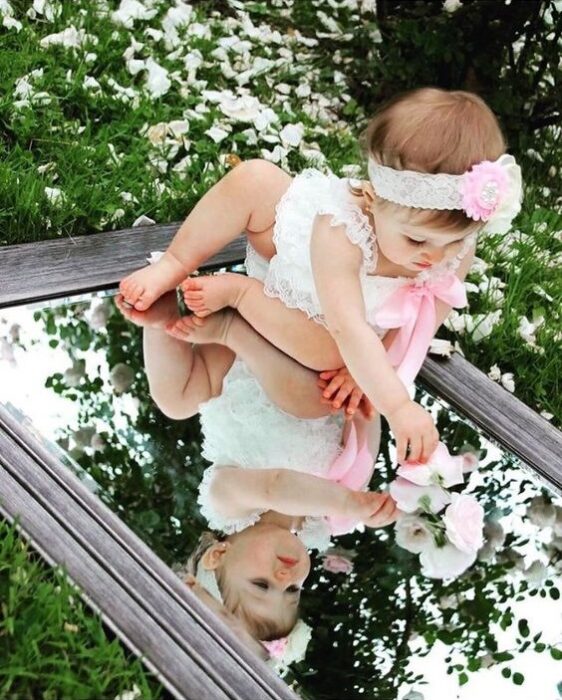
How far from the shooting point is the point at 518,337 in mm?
1955

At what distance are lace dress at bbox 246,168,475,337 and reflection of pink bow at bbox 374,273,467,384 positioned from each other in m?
0.01

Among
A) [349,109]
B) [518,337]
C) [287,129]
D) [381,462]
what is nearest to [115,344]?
[381,462]

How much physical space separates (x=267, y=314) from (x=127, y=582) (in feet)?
1.65

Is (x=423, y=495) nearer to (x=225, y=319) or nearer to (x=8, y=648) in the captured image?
(x=225, y=319)

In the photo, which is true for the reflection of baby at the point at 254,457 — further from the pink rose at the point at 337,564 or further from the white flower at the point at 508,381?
the white flower at the point at 508,381

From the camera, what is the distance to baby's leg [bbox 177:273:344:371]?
1519mm

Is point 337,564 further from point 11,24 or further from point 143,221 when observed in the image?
point 11,24

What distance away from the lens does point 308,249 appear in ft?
4.89

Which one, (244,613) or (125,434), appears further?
(125,434)

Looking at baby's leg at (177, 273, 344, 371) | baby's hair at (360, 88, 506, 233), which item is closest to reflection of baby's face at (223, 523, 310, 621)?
baby's leg at (177, 273, 344, 371)

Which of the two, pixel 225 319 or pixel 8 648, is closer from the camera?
pixel 8 648

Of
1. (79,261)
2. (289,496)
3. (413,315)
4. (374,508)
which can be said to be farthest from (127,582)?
(79,261)

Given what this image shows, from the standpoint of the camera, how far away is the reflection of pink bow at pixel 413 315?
148cm

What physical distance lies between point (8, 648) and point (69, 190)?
966mm
